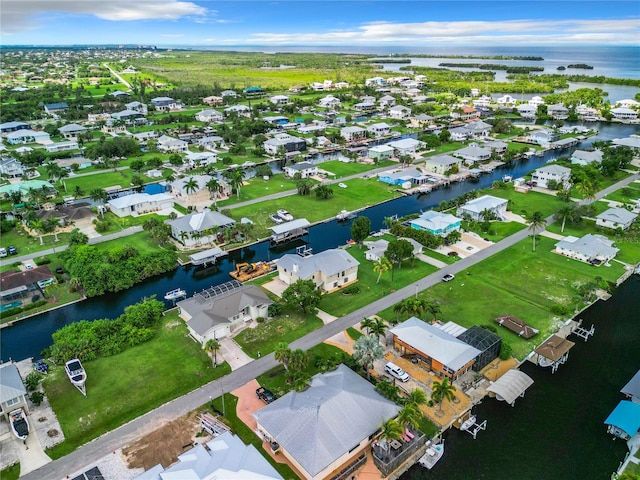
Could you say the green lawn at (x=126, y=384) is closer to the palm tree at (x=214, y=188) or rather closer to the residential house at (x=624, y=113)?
the palm tree at (x=214, y=188)

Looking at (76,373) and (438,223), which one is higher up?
(438,223)

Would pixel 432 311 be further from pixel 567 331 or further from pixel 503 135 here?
pixel 503 135

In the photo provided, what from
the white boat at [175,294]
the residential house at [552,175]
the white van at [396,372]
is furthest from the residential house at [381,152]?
the white van at [396,372]

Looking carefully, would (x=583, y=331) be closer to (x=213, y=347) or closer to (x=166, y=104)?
(x=213, y=347)

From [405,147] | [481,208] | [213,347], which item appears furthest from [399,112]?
[213,347]

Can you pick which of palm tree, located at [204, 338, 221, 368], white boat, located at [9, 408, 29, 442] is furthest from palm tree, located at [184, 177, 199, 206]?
white boat, located at [9, 408, 29, 442]

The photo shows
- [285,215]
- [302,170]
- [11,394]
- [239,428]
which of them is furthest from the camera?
[302,170]
